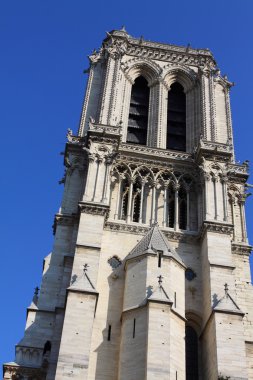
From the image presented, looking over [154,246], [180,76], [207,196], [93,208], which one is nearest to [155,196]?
[207,196]

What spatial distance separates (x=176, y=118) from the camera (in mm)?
38312

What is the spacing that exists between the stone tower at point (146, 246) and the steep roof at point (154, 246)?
89mm

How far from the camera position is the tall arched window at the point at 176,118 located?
36750 mm

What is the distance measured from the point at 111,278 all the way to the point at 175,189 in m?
6.95

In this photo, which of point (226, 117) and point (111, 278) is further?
point (226, 117)

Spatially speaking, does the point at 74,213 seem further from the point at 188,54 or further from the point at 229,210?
the point at 188,54

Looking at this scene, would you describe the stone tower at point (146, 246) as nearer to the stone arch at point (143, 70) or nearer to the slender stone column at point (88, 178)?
the slender stone column at point (88, 178)

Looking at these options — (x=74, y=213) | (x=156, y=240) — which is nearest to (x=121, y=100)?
(x=74, y=213)

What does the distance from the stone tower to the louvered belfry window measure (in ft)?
0.30

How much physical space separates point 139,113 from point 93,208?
1116 centimetres

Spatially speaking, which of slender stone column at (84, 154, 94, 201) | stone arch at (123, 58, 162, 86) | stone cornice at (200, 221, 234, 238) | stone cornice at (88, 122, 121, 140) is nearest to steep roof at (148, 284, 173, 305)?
stone cornice at (200, 221, 234, 238)

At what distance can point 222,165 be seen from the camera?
105 feet

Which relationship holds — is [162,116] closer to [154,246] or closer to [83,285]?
[154,246]

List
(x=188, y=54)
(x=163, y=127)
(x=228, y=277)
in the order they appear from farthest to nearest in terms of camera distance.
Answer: (x=188, y=54) < (x=163, y=127) < (x=228, y=277)
